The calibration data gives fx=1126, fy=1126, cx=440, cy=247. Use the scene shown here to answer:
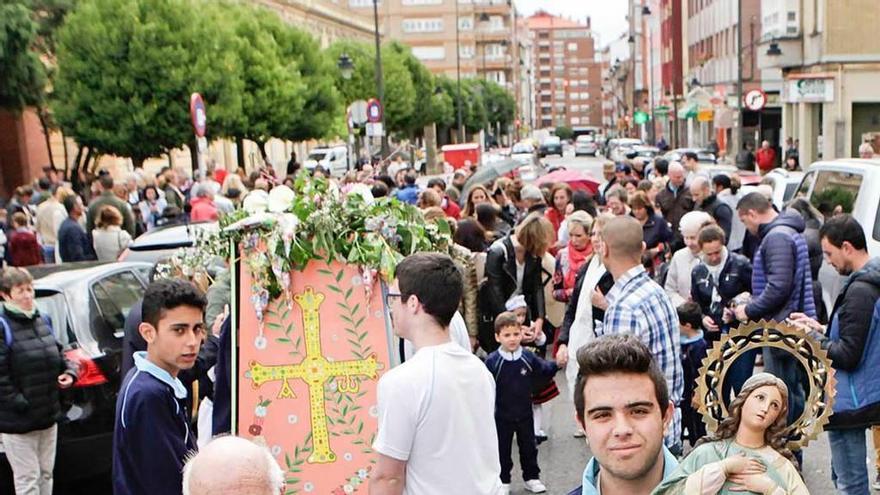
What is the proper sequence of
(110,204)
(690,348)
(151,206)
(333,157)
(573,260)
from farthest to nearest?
(333,157), (151,206), (110,204), (573,260), (690,348)

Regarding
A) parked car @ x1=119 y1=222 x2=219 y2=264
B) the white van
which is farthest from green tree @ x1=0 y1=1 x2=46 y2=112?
the white van

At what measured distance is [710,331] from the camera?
793cm

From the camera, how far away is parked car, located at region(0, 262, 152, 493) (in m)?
7.22

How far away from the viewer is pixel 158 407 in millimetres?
4309

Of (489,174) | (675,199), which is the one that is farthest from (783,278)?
(489,174)

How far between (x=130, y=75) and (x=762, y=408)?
84.2 ft

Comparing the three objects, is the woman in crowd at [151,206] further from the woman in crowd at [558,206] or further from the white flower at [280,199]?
the white flower at [280,199]

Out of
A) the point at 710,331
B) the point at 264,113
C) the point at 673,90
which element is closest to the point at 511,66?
the point at 673,90

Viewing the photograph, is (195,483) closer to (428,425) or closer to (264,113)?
(428,425)

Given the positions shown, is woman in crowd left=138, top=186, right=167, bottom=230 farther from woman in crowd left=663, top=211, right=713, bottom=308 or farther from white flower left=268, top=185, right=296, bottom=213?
white flower left=268, top=185, right=296, bottom=213

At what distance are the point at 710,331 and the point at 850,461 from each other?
185 centimetres

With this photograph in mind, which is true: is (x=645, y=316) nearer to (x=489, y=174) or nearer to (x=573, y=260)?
(x=573, y=260)

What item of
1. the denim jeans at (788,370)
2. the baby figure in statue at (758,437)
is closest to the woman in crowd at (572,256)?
the denim jeans at (788,370)

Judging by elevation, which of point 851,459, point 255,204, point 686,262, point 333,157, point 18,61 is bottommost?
point 851,459
